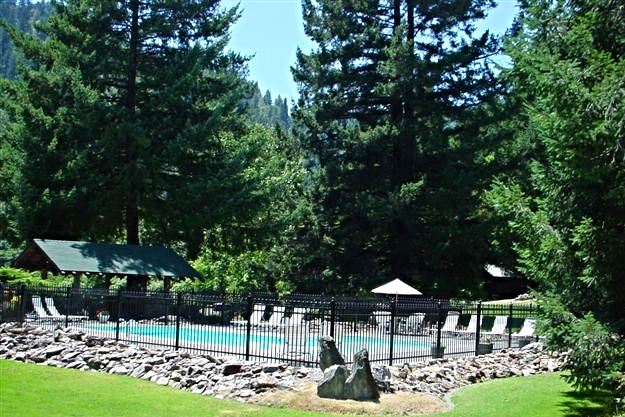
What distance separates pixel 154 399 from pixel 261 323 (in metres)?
5.05

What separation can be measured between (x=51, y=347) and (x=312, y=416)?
917 cm

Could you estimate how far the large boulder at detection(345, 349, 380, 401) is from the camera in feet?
43.9

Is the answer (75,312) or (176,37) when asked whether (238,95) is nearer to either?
(176,37)

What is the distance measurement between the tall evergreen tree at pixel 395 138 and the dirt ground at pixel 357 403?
864 inches

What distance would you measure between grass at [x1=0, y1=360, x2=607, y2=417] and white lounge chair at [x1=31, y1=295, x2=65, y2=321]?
191 inches

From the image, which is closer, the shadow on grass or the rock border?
the shadow on grass

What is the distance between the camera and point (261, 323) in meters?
18.4

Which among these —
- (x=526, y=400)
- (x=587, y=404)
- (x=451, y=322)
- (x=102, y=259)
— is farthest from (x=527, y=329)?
(x=102, y=259)

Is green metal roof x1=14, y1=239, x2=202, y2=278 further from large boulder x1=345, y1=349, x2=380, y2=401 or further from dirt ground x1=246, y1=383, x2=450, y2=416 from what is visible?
large boulder x1=345, y1=349, x2=380, y2=401

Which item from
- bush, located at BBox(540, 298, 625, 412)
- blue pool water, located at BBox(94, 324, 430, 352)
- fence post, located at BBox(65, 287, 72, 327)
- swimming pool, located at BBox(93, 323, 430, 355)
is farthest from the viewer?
fence post, located at BBox(65, 287, 72, 327)

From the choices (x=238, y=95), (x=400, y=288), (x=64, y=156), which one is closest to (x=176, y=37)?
(x=238, y=95)

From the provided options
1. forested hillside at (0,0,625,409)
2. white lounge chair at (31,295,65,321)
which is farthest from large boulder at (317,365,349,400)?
forested hillside at (0,0,625,409)

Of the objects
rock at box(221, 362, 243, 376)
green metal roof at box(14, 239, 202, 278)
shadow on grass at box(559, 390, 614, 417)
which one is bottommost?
shadow on grass at box(559, 390, 614, 417)

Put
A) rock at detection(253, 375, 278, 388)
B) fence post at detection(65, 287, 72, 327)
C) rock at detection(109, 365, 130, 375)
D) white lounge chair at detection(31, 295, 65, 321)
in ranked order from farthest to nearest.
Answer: white lounge chair at detection(31, 295, 65, 321), fence post at detection(65, 287, 72, 327), rock at detection(109, 365, 130, 375), rock at detection(253, 375, 278, 388)
